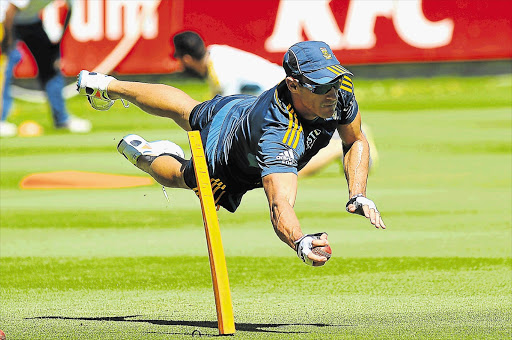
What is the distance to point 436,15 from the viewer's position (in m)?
19.7

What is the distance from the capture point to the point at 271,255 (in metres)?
9.40

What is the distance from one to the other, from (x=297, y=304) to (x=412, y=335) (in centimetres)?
141

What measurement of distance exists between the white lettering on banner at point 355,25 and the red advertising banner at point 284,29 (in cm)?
2

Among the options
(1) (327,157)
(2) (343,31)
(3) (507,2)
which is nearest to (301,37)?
(2) (343,31)

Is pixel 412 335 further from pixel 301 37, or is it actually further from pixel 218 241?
pixel 301 37

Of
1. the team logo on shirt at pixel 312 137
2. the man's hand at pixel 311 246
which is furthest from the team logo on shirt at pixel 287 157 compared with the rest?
the man's hand at pixel 311 246

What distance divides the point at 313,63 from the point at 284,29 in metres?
13.8

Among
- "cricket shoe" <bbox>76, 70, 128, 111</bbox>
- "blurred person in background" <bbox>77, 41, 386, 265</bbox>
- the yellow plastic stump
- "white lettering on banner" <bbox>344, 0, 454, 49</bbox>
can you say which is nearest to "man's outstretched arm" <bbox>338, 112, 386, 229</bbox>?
"blurred person in background" <bbox>77, 41, 386, 265</bbox>

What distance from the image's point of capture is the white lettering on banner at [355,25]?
19.8 m

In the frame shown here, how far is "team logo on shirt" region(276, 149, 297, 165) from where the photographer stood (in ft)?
21.2

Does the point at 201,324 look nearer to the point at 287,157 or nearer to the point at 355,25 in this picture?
the point at 287,157

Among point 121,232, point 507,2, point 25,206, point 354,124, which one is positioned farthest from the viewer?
point 507,2

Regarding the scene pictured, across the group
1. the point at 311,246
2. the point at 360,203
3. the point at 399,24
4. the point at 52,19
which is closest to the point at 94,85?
the point at 360,203

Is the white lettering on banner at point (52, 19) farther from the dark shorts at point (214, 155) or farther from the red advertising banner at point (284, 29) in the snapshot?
the dark shorts at point (214, 155)
